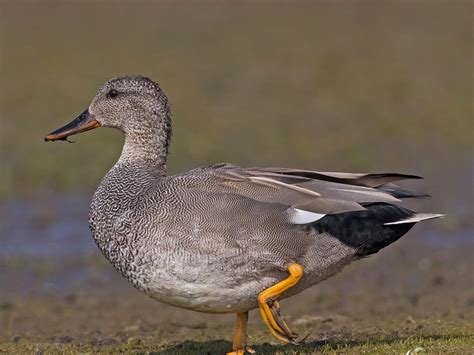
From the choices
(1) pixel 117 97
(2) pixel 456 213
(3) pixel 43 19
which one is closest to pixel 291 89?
(2) pixel 456 213

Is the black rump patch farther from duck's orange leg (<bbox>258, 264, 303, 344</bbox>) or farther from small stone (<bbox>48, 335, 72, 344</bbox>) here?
small stone (<bbox>48, 335, 72, 344</bbox>)

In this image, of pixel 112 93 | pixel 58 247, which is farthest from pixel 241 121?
pixel 112 93

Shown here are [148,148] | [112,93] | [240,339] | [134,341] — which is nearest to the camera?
[240,339]

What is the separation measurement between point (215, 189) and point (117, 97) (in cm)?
104

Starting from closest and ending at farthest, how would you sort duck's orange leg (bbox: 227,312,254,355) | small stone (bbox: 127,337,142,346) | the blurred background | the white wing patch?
the white wing patch
duck's orange leg (bbox: 227,312,254,355)
small stone (bbox: 127,337,142,346)
the blurred background

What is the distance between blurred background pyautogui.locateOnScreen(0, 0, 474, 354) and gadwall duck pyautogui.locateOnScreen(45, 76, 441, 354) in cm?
166

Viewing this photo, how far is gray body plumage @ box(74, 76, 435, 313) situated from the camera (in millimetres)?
5617

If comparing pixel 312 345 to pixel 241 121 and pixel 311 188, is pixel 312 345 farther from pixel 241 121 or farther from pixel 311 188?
pixel 241 121

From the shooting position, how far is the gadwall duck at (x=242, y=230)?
18.4 feet

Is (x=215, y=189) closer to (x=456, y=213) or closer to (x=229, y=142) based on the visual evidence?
(x=456, y=213)

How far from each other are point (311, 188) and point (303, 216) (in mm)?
209

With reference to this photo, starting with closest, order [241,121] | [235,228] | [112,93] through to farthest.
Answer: [235,228]
[112,93]
[241,121]

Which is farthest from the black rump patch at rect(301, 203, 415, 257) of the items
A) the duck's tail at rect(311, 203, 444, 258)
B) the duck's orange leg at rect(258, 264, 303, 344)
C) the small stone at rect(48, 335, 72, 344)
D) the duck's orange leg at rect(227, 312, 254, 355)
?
the small stone at rect(48, 335, 72, 344)

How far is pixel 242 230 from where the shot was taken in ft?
18.6
